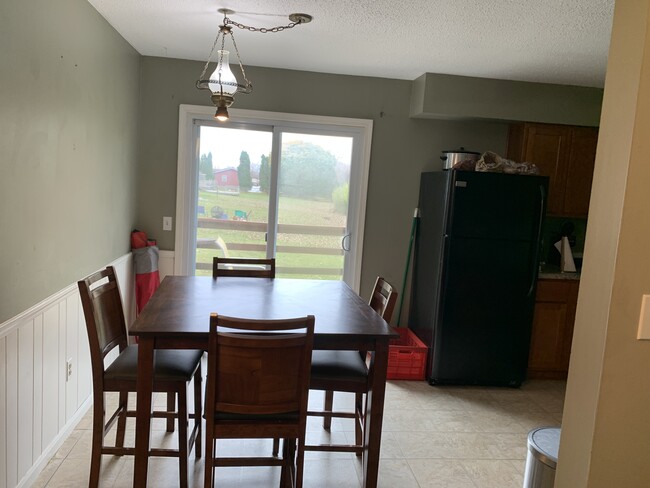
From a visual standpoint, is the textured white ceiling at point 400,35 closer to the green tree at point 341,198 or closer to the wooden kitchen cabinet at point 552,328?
the green tree at point 341,198

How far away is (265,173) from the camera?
4203mm

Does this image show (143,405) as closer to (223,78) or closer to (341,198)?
(223,78)

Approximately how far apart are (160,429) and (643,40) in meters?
2.87

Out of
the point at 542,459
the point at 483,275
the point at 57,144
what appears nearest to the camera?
the point at 542,459

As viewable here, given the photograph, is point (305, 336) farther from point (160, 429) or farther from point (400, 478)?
point (160, 429)

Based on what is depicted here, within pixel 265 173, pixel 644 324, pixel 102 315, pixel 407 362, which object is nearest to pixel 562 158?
pixel 407 362

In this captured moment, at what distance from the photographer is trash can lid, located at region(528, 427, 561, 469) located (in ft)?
5.88

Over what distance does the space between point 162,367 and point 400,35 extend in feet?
7.72

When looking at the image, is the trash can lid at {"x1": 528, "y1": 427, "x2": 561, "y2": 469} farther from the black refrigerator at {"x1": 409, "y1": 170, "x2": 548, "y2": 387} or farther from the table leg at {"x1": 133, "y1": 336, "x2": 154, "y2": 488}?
the black refrigerator at {"x1": 409, "y1": 170, "x2": 548, "y2": 387}

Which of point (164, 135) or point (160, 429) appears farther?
point (164, 135)

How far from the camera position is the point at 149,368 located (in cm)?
199

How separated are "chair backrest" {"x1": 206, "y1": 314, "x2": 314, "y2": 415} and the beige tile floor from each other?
747 millimetres

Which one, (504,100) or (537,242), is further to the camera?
(504,100)

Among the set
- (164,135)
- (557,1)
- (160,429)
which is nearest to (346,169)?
(164,135)
